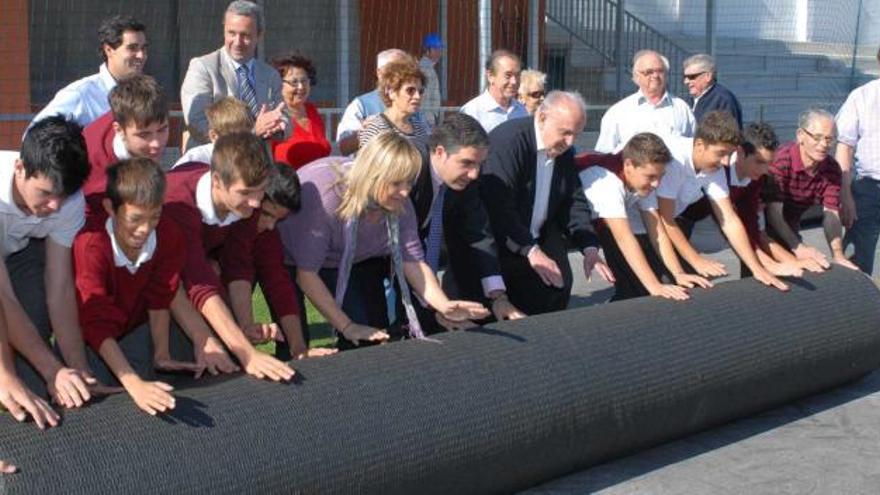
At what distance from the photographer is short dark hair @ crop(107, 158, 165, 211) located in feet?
14.5

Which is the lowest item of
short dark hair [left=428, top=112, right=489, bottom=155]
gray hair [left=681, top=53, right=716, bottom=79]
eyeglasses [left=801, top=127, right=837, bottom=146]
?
eyeglasses [left=801, top=127, right=837, bottom=146]

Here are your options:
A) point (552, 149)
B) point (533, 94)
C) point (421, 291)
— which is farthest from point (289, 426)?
point (533, 94)

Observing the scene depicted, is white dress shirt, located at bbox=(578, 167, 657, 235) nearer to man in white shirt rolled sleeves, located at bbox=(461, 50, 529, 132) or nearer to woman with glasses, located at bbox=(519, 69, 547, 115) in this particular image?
man in white shirt rolled sleeves, located at bbox=(461, 50, 529, 132)

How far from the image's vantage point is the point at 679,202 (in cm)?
725

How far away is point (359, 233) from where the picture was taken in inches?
218

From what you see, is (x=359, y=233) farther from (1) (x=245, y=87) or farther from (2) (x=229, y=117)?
(1) (x=245, y=87)

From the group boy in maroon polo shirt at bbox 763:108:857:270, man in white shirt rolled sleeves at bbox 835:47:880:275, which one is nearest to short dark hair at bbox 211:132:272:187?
boy in maroon polo shirt at bbox 763:108:857:270

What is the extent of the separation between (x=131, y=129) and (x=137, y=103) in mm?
101

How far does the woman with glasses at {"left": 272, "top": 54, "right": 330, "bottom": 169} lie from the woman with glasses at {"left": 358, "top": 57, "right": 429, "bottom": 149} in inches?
23.0

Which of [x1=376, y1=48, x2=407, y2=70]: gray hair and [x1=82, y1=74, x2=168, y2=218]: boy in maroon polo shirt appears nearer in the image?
[x1=82, y1=74, x2=168, y2=218]: boy in maroon polo shirt

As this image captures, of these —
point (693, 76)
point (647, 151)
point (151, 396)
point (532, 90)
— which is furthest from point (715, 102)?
point (151, 396)

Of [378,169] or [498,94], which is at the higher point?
[498,94]

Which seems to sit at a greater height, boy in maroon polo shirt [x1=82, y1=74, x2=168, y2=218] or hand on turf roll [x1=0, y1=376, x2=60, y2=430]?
boy in maroon polo shirt [x1=82, y1=74, x2=168, y2=218]

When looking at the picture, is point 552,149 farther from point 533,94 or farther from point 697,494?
point 533,94
